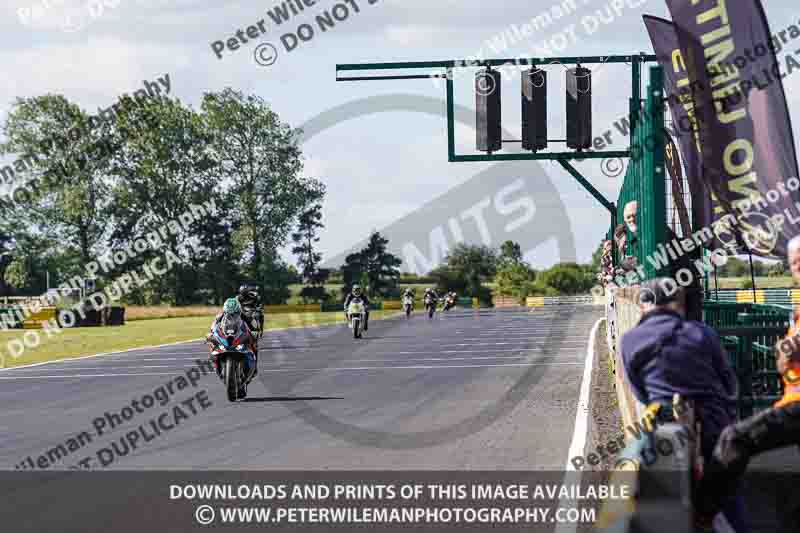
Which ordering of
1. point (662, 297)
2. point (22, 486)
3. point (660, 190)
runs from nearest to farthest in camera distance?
point (662, 297), point (22, 486), point (660, 190)

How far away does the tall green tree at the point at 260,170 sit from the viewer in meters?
84.1

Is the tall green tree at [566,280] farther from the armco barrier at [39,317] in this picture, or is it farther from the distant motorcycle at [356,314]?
the distant motorcycle at [356,314]

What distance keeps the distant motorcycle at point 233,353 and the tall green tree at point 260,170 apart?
66.8 m

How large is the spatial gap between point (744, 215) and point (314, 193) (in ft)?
250

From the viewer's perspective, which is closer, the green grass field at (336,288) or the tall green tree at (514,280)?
the green grass field at (336,288)

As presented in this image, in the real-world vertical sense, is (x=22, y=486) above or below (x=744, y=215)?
below

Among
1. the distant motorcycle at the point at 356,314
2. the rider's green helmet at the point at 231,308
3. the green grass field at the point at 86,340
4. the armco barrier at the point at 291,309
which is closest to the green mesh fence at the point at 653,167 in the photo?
the rider's green helmet at the point at 231,308

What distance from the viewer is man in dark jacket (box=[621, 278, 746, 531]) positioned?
6.25 meters

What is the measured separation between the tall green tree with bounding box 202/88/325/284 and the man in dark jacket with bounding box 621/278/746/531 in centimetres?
7733

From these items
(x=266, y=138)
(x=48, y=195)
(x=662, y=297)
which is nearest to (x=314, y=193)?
(x=266, y=138)

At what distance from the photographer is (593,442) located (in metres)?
11.1

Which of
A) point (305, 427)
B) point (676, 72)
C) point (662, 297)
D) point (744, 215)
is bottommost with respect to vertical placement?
point (305, 427)

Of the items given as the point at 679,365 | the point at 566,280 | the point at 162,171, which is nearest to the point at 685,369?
the point at 679,365

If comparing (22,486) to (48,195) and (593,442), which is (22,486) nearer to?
(593,442)
